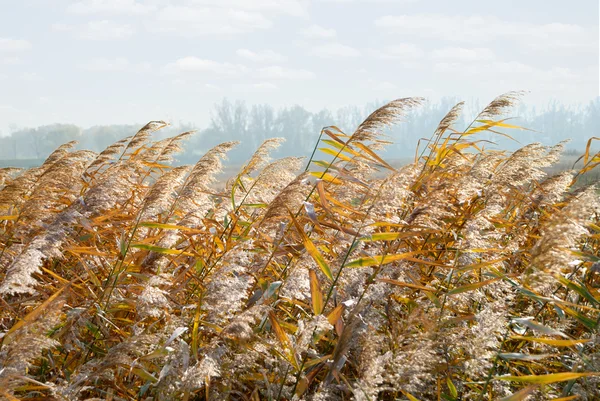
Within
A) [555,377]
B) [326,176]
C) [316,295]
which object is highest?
[326,176]

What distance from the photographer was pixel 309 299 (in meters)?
3.15

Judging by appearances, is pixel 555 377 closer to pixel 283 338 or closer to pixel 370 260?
pixel 370 260

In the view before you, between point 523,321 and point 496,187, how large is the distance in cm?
123

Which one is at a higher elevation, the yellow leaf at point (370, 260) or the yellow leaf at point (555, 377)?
the yellow leaf at point (370, 260)

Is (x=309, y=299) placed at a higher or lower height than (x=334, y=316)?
lower

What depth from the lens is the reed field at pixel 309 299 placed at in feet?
7.76

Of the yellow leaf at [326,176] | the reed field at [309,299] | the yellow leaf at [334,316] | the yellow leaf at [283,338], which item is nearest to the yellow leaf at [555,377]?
the reed field at [309,299]

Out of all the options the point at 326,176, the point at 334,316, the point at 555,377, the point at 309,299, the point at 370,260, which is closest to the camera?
the point at 555,377

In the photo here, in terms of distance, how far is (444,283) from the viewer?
312 centimetres

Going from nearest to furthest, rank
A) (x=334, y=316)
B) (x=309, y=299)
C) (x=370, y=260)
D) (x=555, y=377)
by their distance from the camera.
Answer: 1. (x=555, y=377)
2. (x=334, y=316)
3. (x=370, y=260)
4. (x=309, y=299)

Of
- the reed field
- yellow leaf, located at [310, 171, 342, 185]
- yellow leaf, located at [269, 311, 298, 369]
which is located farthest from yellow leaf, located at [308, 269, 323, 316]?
yellow leaf, located at [310, 171, 342, 185]

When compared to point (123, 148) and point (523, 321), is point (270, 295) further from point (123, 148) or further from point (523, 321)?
point (123, 148)

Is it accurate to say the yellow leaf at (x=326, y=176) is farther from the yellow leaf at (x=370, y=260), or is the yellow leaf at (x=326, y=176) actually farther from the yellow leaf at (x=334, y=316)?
the yellow leaf at (x=334, y=316)

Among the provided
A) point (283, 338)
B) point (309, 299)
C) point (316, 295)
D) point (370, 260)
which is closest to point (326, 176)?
point (309, 299)
